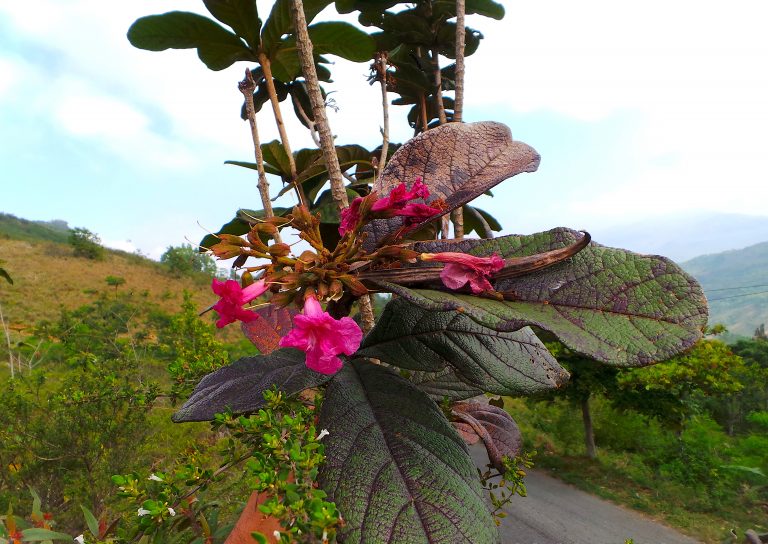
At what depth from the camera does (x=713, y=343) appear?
5504 mm

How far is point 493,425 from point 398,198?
605 millimetres

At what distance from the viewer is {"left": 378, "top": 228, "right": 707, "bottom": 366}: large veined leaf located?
0.41 meters

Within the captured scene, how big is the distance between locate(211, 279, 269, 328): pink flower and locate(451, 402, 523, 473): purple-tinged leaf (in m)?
0.48

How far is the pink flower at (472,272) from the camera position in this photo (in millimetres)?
481

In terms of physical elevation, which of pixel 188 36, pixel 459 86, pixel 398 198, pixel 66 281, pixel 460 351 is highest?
pixel 66 281

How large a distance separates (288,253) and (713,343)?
6571 mm

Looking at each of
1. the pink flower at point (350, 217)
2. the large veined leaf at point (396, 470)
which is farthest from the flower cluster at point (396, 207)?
the large veined leaf at point (396, 470)

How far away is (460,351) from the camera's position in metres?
0.63

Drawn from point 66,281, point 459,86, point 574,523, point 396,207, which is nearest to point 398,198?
point 396,207

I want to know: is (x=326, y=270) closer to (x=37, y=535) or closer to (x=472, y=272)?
(x=472, y=272)

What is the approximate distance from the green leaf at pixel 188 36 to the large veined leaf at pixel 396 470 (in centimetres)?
100

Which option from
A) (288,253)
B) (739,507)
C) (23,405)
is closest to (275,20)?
(288,253)

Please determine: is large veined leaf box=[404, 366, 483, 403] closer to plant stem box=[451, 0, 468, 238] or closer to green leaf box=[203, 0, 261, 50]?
plant stem box=[451, 0, 468, 238]

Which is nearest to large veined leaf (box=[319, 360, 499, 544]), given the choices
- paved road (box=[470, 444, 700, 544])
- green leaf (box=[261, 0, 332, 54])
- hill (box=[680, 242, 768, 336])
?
green leaf (box=[261, 0, 332, 54])
